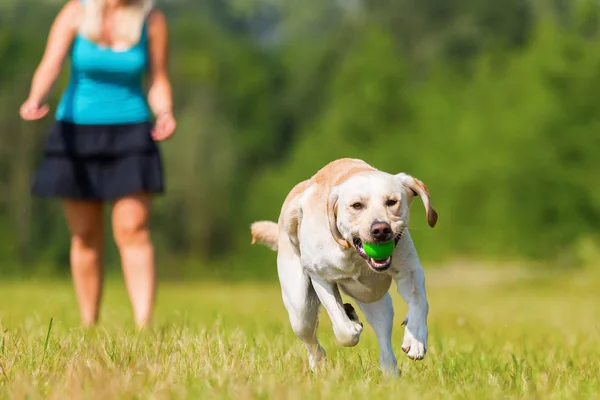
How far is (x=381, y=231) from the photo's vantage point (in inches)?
145

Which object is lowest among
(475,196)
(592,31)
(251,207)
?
(251,207)

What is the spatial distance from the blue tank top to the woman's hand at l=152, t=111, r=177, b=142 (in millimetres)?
107

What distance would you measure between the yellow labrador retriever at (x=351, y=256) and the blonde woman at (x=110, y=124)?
2.10 metres

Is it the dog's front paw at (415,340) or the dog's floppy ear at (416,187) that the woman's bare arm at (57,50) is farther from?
the dog's front paw at (415,340)

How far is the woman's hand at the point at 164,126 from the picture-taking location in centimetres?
626

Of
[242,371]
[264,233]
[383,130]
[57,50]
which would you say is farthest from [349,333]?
[383,130]

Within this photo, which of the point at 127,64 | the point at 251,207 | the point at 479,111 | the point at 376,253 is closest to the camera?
the point at 376,253

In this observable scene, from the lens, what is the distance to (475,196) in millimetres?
32344

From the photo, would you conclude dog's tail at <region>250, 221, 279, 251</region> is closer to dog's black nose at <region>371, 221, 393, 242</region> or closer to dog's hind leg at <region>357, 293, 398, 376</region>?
dog's hind leg at <region>357, 293, 398, 376</region>

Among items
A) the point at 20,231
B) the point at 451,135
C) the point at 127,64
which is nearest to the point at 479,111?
the point at 451,135

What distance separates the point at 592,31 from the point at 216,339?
937 inches

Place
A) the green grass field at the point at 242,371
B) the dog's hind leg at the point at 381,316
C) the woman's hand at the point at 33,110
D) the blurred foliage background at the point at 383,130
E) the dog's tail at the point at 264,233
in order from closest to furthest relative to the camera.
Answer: the green grass field at the point at 242,371 < the dog's hind leg at the point at 381,316 < the dog's tail at the point at 264,233 < the woman's hand at the point at 33,110 < the blurred foliage background at the point at 383,130

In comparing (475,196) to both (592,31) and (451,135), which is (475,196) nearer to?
(451,135)

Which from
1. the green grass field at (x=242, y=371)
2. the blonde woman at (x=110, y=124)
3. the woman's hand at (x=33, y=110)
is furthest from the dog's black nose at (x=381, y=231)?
the woman's hand at (x=33, y=110)
